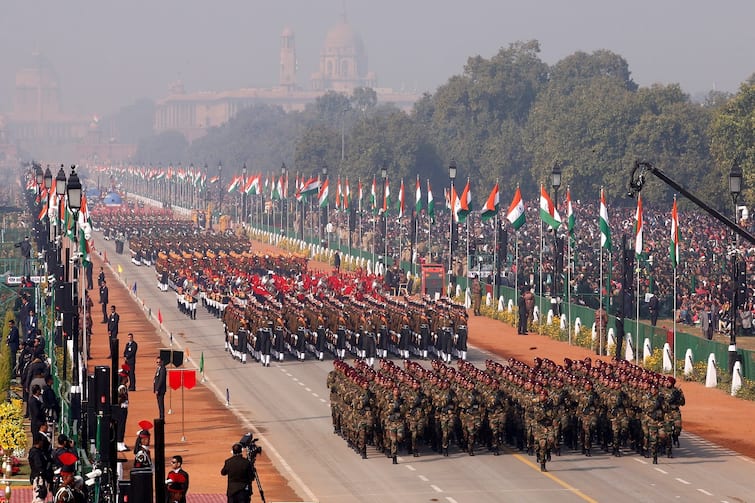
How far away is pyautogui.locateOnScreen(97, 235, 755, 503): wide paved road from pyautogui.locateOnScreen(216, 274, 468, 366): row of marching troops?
25.7 feet

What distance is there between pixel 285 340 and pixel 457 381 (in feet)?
55.5

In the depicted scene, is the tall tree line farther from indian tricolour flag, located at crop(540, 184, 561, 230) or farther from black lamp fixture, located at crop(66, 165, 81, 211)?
black lamp fixture, located at crop(66, 165, 81, 211)

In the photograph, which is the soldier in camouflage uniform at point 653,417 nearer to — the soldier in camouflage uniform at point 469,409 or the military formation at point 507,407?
the military formation at point 507,407

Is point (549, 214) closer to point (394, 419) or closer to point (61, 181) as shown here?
point (61, 181)

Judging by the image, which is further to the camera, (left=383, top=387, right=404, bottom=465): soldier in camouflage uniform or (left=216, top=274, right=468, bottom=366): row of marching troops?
(left=216, top=274, right=468, bottom=366): row of marching troops

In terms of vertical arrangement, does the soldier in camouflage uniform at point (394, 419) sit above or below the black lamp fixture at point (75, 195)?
below

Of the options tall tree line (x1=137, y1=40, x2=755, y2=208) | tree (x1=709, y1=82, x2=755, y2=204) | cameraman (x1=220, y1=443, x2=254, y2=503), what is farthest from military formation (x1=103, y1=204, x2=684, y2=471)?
tree (x1=709, y1=82, x2=755, y2=204)

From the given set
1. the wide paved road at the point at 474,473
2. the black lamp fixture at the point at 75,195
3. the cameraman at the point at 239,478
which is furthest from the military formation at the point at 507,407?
the cameraman at the point at 239,478

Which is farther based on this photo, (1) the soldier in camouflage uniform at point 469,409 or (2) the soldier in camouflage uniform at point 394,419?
(1) the soldier in camouflage uniform at point 469,409

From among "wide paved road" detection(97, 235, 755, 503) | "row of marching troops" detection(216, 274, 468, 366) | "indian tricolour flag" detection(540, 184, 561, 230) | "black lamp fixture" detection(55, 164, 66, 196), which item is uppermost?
"black lamp fixture" detection(55, 164, 66, 196)

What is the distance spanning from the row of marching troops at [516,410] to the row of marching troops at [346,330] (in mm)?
13071

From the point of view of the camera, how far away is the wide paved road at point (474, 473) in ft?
100

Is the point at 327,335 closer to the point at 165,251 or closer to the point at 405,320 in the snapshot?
the point at 405,320

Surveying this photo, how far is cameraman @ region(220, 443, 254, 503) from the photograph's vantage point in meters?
27.0
